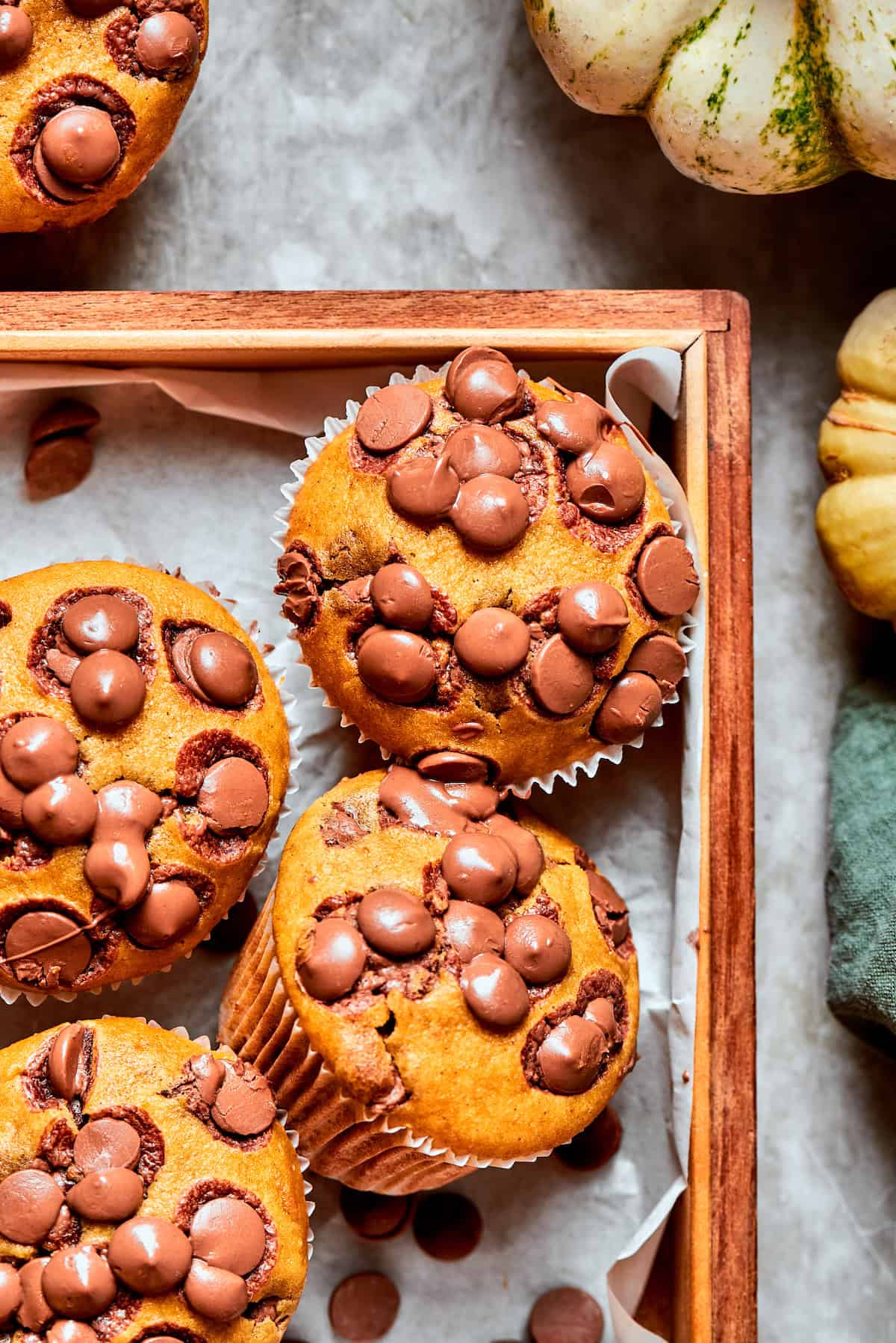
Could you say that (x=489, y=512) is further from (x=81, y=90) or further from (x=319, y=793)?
(x=81, y=90)

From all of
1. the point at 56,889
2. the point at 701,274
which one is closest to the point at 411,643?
the point at 56,889

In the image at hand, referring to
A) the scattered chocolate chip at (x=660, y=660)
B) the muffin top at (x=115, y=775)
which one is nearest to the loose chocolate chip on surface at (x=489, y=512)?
the scattered chocolate chip at (x=660, y=660)

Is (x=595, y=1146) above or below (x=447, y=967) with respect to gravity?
below

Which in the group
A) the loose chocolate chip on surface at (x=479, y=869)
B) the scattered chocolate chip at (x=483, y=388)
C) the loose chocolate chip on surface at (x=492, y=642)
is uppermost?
the scattered chocolate chip at (x=483, y=388)

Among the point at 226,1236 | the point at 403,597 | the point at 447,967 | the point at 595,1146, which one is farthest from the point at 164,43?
the point at 595,1146

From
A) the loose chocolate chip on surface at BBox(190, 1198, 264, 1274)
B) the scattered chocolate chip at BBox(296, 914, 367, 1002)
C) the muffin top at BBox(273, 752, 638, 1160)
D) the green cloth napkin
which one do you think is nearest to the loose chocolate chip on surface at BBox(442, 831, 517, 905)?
the muffin top at BBox(273, 752, 638, 1160)

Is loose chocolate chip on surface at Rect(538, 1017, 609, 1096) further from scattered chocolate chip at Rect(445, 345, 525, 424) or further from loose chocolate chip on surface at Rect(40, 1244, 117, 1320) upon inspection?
scattered chocolate chip at Rect(445, 345, 525, 424)

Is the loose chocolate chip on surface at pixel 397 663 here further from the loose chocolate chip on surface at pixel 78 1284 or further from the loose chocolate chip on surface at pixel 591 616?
the loose chocolate chip on surface at pixel 78 1284
